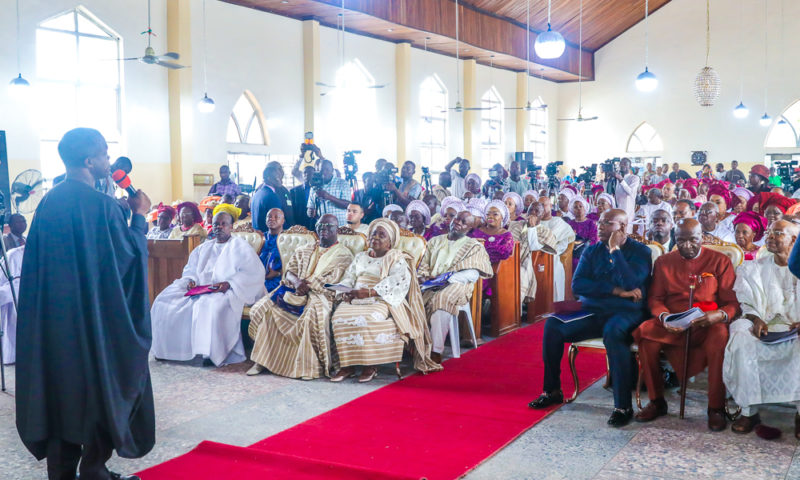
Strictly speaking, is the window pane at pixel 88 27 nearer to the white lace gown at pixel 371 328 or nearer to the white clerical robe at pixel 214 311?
the white clerical robe at pixel 214 311

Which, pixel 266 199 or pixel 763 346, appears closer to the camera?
pixel 763 346

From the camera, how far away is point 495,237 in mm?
7125

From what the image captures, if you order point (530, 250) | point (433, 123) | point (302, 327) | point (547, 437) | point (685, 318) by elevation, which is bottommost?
point (547, 437)

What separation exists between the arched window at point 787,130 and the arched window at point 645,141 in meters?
3.23

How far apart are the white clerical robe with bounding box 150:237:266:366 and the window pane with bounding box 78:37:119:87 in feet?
25.0

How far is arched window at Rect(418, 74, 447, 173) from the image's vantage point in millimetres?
20125

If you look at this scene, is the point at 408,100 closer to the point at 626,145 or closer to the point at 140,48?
the point at 140,48

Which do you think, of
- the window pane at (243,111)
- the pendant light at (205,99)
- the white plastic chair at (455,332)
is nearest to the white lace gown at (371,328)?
the white plastic chair at (455,332)

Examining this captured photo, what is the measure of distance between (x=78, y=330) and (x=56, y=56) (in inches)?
409

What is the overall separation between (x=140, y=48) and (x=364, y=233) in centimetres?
839

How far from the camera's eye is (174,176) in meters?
13.9

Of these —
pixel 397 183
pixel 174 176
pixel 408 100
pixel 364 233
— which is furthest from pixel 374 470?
pixel 408 100

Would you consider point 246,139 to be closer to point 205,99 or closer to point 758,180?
point 205,99

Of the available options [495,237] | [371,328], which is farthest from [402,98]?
[371,328]
